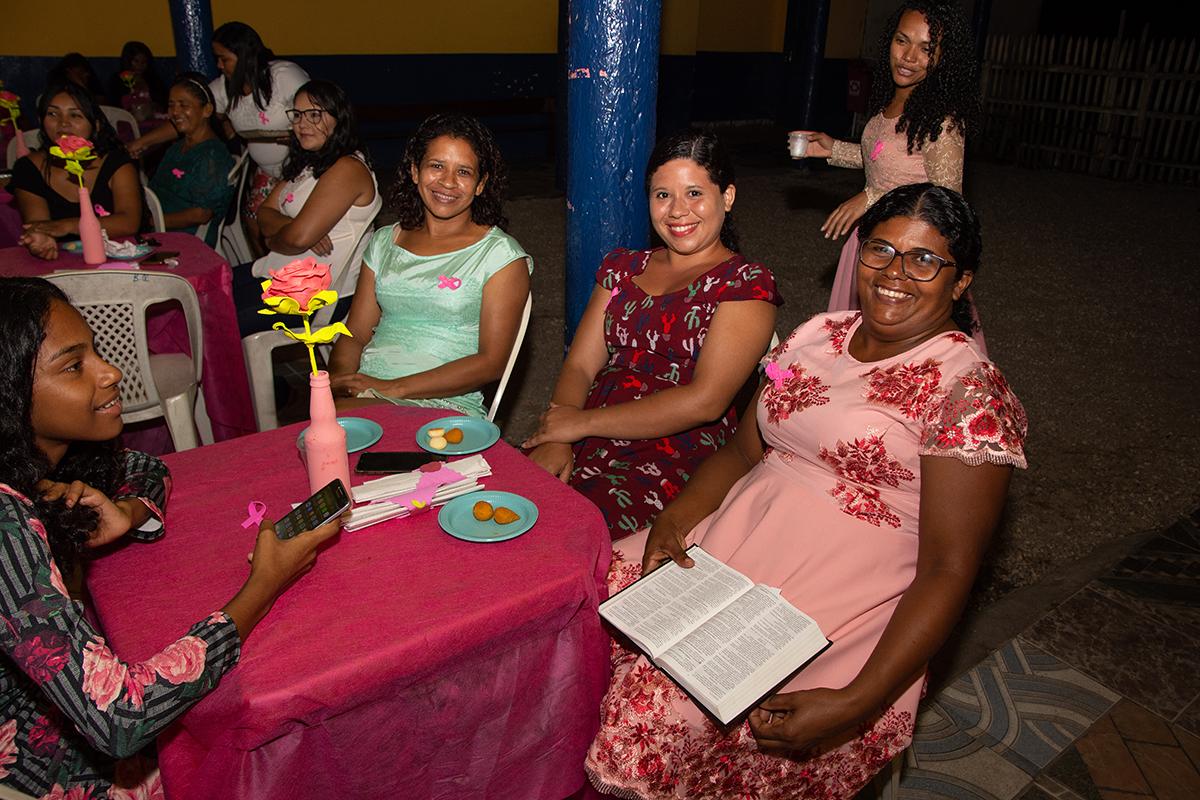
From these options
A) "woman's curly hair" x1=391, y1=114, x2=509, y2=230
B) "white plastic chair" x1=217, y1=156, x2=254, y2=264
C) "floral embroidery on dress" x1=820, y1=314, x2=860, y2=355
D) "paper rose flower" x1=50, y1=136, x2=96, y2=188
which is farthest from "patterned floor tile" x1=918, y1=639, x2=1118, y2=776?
"white plastic chair" x1=217, y1=156, x2=254, y2=264

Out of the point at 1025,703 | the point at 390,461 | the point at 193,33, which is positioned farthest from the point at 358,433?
the point at 193,33

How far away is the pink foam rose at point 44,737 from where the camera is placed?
1.37 metres

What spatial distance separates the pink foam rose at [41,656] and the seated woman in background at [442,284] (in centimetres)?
148

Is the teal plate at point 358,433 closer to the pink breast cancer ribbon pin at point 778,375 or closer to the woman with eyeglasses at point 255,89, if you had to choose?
the pink breast cancer ribbon pin at point 778,375

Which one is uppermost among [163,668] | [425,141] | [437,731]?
[425,141]

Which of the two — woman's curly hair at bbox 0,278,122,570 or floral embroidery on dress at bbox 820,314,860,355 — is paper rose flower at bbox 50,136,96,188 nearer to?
woman's curly hair at bbox 0,278,122,570

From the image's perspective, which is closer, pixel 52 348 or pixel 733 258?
pixel 52 348

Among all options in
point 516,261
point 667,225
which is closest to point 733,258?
point 667,225

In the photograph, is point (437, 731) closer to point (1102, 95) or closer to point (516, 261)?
point (516, 261)

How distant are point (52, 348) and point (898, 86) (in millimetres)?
2912

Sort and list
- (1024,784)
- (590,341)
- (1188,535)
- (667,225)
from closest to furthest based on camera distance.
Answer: (1024,784)
(667,225)
(590,341)
(1188,535)

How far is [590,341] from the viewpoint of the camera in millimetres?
2619

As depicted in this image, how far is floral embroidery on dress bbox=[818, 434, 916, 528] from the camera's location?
5.78 ft

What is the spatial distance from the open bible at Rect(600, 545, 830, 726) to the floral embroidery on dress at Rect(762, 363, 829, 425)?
0.40m
